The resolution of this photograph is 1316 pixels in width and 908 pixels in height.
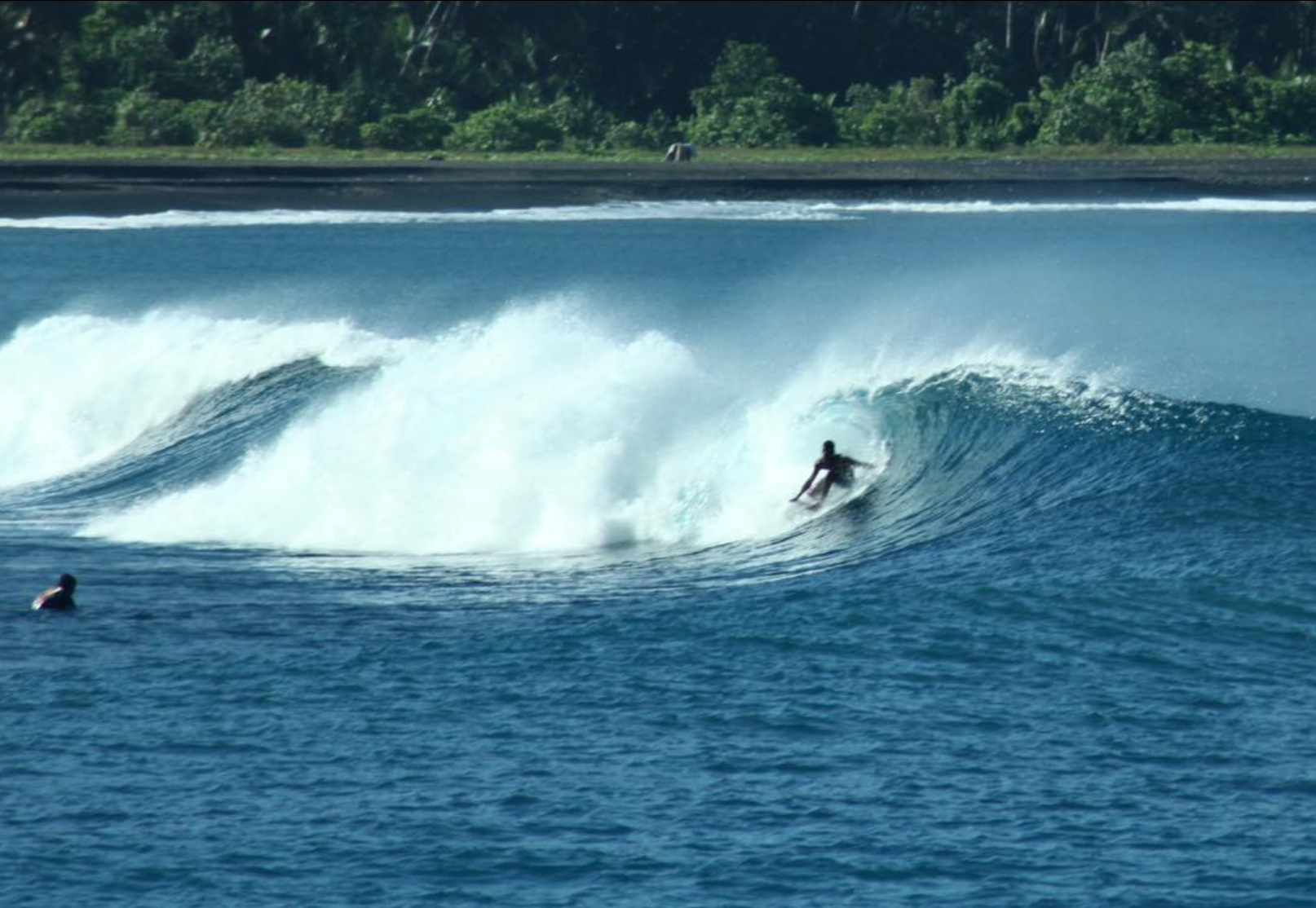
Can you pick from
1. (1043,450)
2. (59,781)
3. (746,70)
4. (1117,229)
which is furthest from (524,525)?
(746,70)

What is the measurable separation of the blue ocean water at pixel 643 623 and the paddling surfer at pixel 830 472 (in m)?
0.22

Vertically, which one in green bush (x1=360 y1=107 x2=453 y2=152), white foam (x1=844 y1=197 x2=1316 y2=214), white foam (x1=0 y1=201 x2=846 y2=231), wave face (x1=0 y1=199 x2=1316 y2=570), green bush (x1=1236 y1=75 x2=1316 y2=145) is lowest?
white foam (x1=0 y1=201 x2=846 y2=231)

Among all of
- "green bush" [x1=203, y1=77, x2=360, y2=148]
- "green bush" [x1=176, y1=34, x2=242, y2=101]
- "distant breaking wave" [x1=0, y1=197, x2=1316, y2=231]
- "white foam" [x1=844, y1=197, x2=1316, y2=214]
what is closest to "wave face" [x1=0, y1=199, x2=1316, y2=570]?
"distant breaking wave" [x1=0, y1=197, x2=1316, y2=231]

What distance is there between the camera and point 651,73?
96312 mm

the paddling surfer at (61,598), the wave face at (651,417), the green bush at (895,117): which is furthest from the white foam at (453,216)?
the paddling surfer at (61,598)

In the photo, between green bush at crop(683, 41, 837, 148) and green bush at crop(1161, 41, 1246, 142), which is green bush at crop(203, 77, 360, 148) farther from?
green bush at crop(1161, 41, 1246, 142)

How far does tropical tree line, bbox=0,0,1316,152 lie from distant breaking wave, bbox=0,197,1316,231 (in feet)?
27.6

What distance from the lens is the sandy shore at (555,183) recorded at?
3300 inches

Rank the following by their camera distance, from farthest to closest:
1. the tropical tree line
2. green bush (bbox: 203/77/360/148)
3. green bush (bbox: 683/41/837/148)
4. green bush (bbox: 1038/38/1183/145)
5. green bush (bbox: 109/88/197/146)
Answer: green bush (bbox: 683/41/837/148)
green bush (bbox: 203/77/360/148)
the tropical tree line
green bush (bbox: 109/88/197/146)
green bush (bbox: 1038/38/1183/145)

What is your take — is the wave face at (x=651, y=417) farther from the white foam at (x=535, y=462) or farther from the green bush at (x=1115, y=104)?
the green bush at (x=1115, y=104)

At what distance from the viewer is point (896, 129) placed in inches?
3674

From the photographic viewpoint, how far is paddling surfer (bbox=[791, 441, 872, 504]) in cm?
2575

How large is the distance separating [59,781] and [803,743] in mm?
5371

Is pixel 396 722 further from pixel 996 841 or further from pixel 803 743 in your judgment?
pixel 996 841
